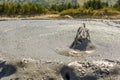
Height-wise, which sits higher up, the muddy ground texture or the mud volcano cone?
the mud volcano cone

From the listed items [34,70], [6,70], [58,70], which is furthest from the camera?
[6,70]

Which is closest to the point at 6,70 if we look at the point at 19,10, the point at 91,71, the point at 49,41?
the point at 91,71

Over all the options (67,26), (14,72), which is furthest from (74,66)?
(67,26)

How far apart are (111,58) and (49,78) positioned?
7534mm

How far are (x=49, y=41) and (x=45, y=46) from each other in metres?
2.02

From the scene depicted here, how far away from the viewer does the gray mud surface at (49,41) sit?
32.7 meters

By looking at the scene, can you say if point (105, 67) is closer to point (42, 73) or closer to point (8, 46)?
point (42, 73)

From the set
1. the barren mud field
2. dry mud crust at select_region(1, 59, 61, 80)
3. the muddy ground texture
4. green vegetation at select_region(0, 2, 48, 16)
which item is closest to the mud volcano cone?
the barren mud field

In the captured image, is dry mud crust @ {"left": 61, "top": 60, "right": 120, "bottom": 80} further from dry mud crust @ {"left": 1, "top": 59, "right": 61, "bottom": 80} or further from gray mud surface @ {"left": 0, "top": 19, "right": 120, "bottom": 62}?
gray mud surface @ {"left": 0, "top": 19, "right": 120, "bottom": 62}

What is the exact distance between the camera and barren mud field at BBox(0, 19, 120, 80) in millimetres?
29172

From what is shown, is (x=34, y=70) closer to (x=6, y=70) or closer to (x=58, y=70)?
(x=58, y=70)

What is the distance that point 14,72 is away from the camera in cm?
2898

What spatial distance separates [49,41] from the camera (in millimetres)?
37594

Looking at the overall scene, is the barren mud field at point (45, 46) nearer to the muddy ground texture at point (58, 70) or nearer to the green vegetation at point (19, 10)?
the muddy ground texture at point (58, 70)
